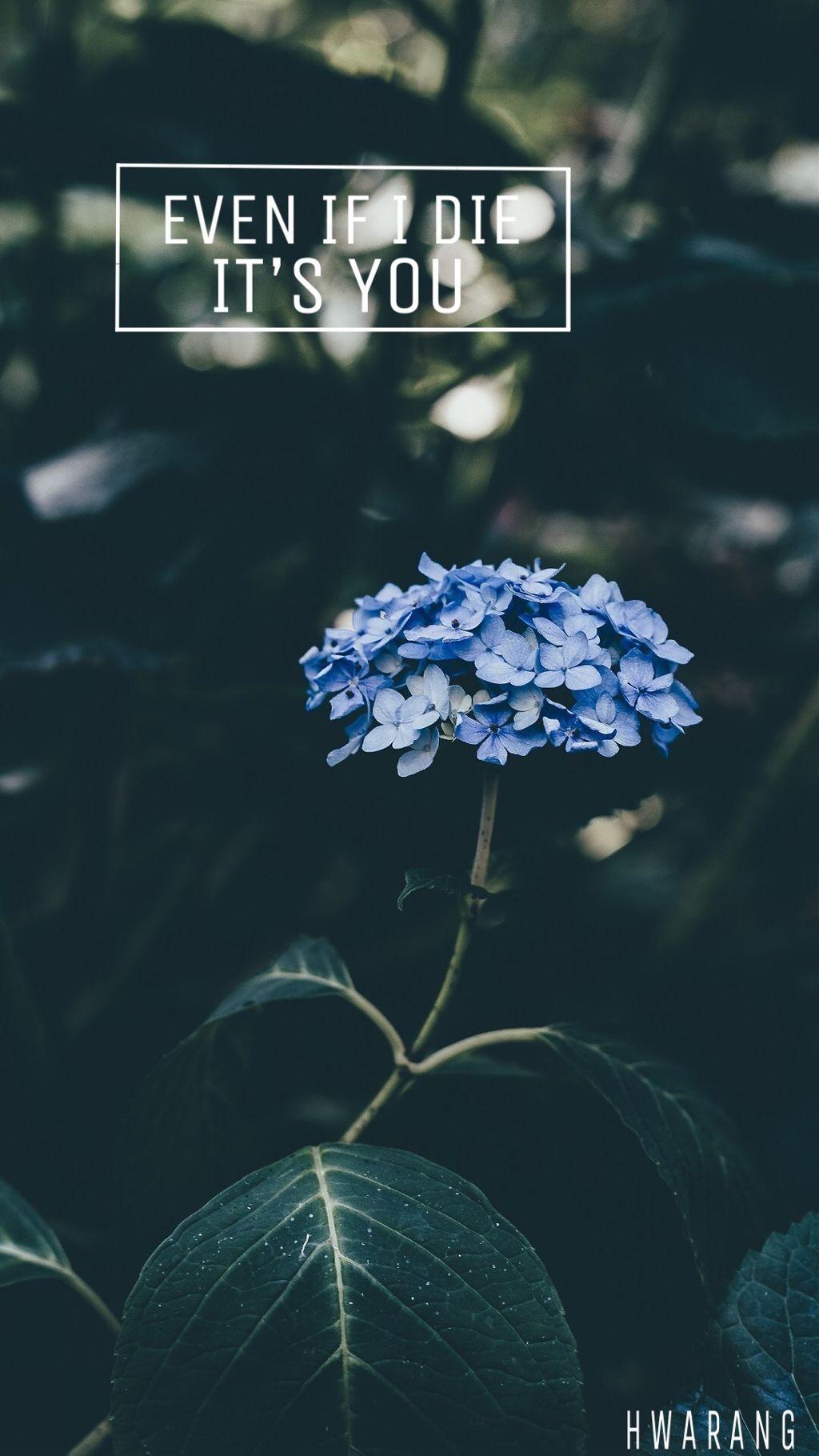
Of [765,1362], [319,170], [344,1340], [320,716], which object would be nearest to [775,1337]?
[765,1362]

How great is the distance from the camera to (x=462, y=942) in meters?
0.61

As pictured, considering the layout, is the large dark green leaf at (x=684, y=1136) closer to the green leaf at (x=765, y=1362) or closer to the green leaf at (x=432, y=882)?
the green leaf at (x=765, y=1362)

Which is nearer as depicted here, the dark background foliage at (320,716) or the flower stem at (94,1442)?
the flower stem at (94,1442)

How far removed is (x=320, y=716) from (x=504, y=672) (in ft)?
1.10

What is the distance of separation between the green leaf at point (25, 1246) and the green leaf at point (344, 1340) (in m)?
0.14

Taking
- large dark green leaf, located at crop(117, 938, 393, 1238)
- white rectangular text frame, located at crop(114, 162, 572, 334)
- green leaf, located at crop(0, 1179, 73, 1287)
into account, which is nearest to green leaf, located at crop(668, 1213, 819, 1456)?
large dark green leaf, located at crop(117, 938, 393, 1238)

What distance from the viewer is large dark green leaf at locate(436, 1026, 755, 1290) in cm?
59

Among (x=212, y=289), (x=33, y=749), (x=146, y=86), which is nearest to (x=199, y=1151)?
(x=33, y=749)

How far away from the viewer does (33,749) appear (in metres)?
1.08

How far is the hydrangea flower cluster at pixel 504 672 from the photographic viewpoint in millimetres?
539

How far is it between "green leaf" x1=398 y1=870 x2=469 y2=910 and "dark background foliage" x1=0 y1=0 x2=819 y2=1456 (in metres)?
0.09

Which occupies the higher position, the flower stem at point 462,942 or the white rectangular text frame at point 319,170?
the white rectangular text frame at point 319,170

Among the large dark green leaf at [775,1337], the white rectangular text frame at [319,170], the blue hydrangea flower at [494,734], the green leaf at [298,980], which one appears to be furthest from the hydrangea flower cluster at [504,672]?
the white rectangular text frame at [319,170]

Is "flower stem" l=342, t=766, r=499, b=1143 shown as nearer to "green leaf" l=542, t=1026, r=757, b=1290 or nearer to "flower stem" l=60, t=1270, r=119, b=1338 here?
"green leaf" l=542, t=1026, r=757, b=1290
